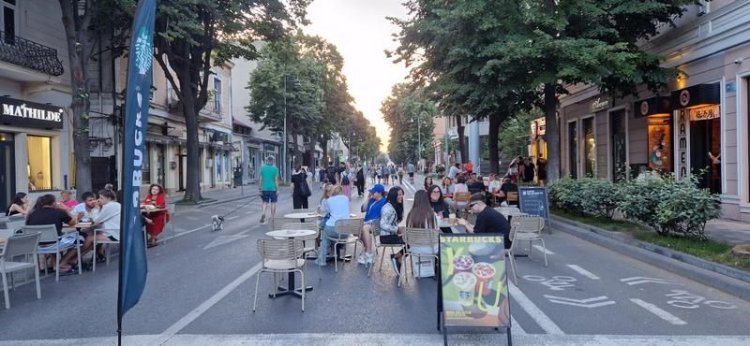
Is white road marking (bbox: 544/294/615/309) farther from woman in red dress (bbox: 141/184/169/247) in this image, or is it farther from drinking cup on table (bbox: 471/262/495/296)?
woman in red dress (bbox: 141/184/169/247)

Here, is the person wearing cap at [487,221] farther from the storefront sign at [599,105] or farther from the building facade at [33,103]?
the storefront sign at [599,105]

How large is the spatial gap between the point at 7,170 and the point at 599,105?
21735 mm

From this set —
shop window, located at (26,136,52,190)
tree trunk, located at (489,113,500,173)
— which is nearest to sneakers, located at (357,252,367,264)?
shop window, located at (26,136,52,190)

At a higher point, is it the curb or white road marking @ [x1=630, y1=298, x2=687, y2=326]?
the curb

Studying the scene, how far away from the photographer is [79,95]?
14.1m

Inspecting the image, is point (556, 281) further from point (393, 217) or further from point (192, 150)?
point (192, 150)

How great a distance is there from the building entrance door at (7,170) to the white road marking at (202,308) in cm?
1314

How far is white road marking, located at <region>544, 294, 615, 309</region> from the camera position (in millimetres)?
6241

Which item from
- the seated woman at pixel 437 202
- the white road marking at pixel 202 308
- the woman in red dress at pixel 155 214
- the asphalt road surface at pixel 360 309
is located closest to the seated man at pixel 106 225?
the asphalt road surface at pixel 360 309

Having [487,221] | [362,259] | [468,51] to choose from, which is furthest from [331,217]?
[468,51]

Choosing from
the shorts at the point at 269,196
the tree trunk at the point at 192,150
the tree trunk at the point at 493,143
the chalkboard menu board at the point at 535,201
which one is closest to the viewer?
the chalkboard menu board at the point at 535,201

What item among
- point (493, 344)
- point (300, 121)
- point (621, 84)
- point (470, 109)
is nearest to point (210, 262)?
point (493, 344)

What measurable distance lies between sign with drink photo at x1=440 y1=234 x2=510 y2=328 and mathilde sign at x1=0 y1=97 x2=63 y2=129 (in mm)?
16314

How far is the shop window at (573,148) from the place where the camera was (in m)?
25.7
